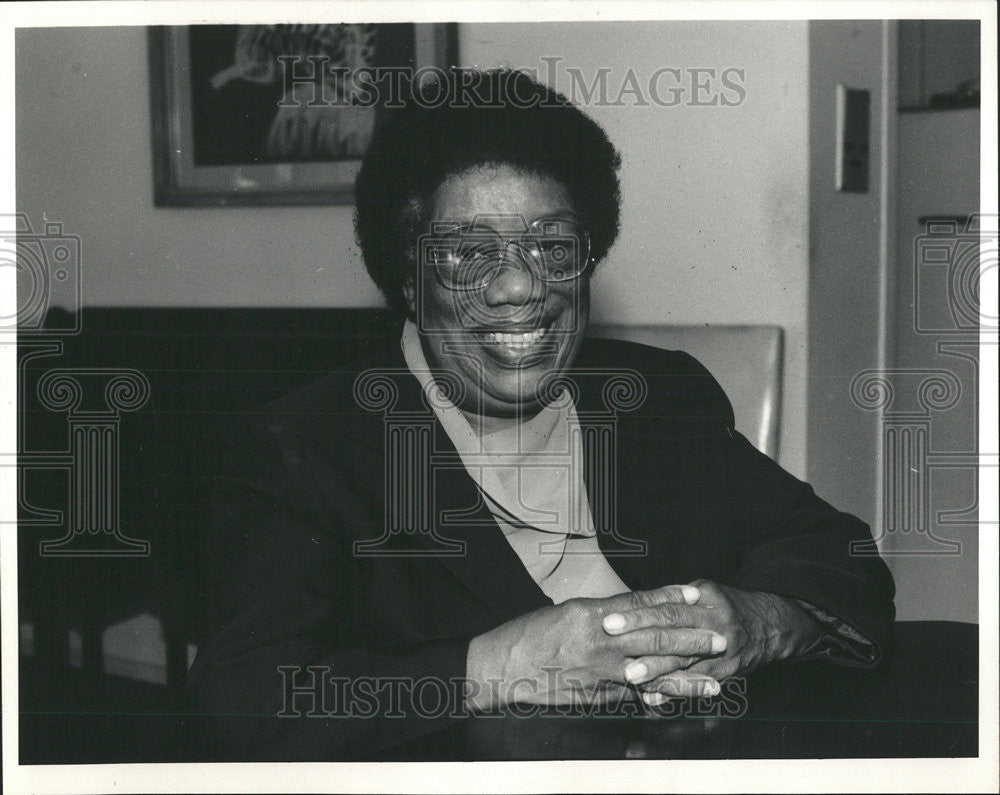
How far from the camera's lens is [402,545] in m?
1.26

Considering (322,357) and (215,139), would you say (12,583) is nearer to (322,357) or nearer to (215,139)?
(322,357)

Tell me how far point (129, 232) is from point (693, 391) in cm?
75

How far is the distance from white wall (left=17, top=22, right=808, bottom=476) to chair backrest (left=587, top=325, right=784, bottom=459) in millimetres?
18

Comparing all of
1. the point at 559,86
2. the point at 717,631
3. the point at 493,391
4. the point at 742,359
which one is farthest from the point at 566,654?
the point at 559,86

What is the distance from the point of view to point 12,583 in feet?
4.26

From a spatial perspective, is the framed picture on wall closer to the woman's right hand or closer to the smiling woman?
the smiling woman

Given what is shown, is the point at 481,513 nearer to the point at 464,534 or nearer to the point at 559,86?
the point at 464,534

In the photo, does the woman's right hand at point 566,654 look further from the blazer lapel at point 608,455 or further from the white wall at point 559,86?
the white wall at point 559,86

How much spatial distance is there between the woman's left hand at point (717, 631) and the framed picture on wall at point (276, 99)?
0.66 m

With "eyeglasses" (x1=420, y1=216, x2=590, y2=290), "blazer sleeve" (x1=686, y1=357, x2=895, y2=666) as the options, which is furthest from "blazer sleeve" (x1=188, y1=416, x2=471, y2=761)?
"blazer sleeve" (x1=686, y1=357, x2=895, y2=666)

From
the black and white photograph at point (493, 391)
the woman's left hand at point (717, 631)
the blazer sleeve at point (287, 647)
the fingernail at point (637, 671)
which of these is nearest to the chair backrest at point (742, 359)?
the black and white photograph at point (493, 391)

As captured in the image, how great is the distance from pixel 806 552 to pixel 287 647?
0.67 meters

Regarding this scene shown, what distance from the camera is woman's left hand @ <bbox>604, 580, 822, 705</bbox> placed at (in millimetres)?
1229

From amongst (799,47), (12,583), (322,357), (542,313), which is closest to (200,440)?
(322,357)
